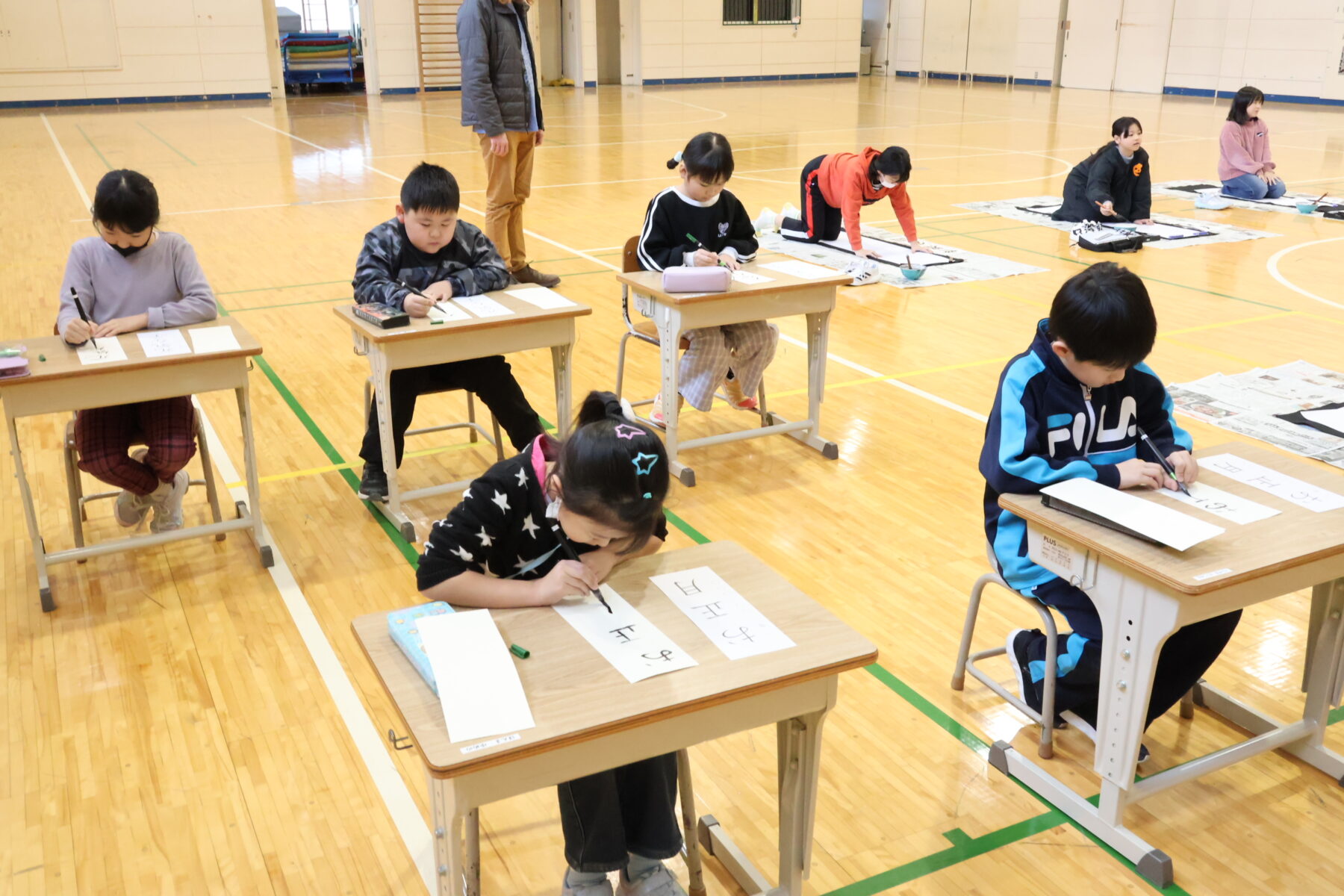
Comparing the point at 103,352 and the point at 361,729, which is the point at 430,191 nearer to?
the point at 103,352

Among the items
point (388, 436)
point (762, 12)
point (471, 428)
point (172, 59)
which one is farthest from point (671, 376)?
point (762, 12)

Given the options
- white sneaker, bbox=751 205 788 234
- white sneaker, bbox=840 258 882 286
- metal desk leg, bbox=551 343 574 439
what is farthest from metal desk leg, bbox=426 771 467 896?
white sneaker, bbox=751 205 788 234

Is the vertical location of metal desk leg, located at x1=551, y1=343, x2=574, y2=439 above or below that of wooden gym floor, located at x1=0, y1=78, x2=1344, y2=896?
above

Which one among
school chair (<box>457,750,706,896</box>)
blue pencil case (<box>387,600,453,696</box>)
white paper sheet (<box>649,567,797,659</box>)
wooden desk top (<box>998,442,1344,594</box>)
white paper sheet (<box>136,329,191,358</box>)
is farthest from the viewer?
white paper sheet (<box>136,329,191,358</box>)

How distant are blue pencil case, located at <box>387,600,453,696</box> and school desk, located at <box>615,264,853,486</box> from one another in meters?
2.21

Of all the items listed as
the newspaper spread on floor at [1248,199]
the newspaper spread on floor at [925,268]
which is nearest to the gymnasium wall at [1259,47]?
the newspaper spread on floor at [1248,199]

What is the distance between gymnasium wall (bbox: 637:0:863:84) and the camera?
66.5 feet

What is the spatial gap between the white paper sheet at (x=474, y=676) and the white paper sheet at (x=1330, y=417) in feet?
13.2

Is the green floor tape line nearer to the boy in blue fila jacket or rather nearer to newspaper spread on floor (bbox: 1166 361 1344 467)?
the boy in blue fila jacket

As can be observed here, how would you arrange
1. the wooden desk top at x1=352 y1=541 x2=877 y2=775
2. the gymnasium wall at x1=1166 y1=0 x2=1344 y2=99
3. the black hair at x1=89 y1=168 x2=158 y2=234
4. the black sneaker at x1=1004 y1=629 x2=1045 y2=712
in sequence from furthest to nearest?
the gymnasium wall at x1=1166 y1=0 x2=1344 y2=99 < the black hair at x1=89 y1=168 x2=158 y2=234 < the black sneaker at x1=1004 y1=629 x2=1045 y2=712 < the wooden desk top at x1=352 y1=541 x2=877 y2=775

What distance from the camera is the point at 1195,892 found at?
2.16 metres

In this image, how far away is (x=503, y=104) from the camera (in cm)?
641

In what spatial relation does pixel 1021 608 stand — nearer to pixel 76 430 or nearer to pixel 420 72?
pixel 76 430

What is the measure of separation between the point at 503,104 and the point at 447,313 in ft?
10.8
